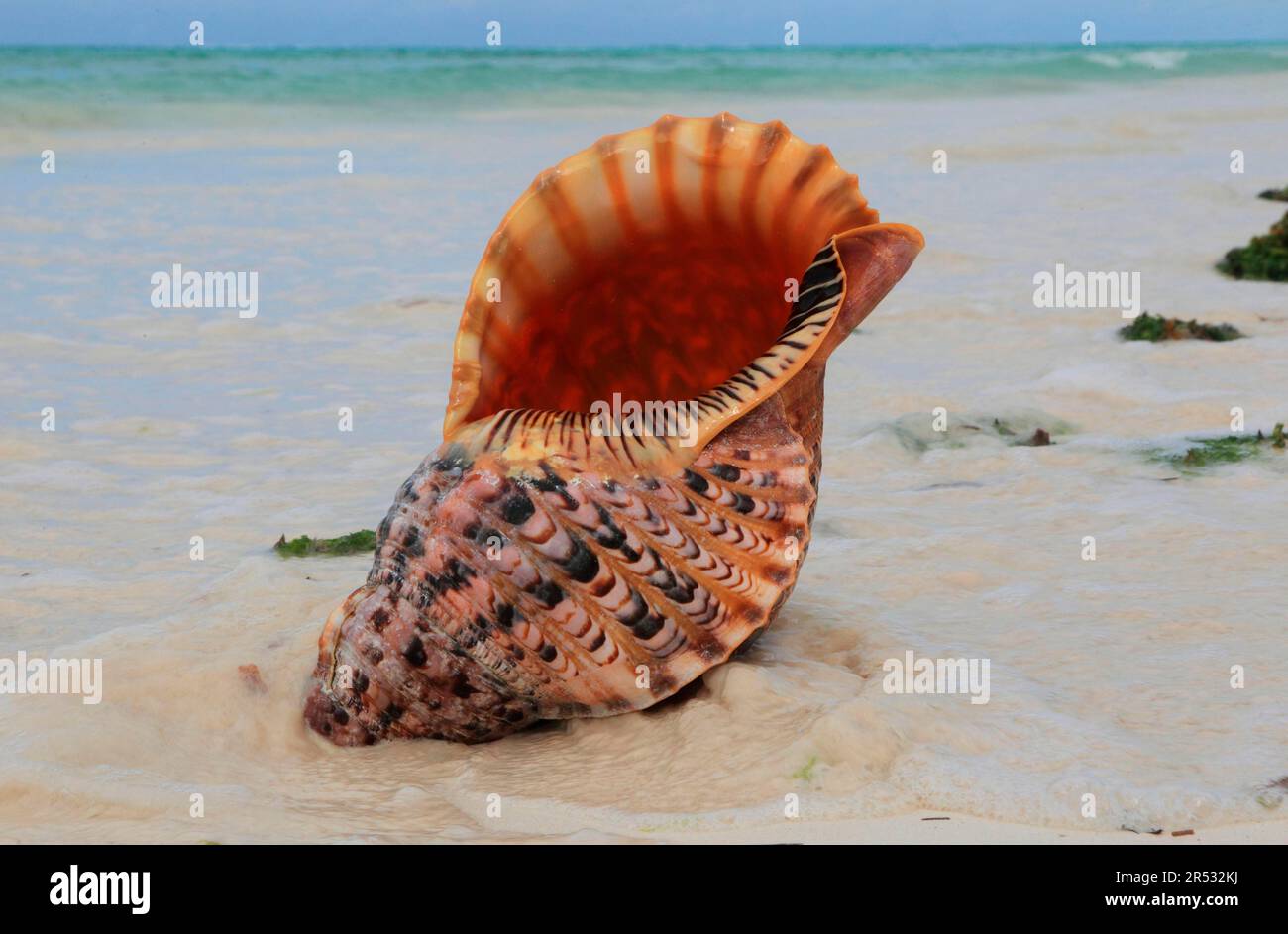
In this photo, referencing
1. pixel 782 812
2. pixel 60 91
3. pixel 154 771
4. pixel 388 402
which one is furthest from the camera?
pixel 60 91

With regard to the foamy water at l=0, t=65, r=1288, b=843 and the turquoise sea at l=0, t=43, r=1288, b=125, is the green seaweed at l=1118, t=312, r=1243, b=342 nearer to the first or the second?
the foamy water at l=0, t=65, r=1288, b=843

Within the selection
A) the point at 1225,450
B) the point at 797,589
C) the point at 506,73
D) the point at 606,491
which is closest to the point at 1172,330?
the point at 1225,450

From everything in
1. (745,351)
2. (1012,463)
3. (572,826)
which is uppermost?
(745,351)

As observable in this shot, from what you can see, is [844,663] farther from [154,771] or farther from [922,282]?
[922,282]

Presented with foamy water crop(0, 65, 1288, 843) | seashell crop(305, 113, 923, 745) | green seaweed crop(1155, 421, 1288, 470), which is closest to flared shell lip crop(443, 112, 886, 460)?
seashell crop(305, 113, 923, 745)

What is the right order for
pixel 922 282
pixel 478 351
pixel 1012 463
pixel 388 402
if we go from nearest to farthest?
pixel 478 351, pixel 1012 463, pixel 388 402, pixel 922 282

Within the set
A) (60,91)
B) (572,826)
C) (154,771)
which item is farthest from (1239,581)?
(60,91)

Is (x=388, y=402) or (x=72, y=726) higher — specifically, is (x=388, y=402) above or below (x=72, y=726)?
above
